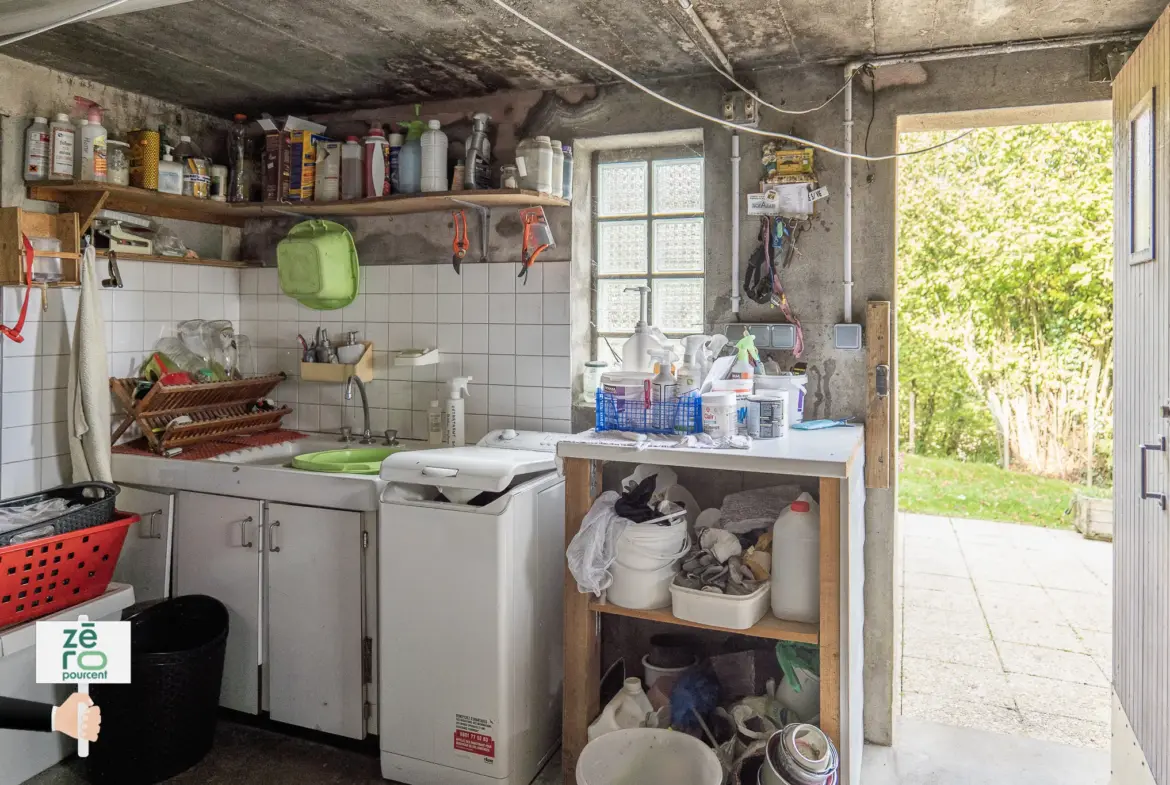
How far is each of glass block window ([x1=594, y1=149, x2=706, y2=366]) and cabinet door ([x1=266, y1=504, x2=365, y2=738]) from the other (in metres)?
1.18

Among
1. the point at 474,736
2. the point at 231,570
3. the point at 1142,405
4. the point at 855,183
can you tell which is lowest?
the point at 474,736

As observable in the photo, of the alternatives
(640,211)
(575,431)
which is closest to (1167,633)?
(575,431)

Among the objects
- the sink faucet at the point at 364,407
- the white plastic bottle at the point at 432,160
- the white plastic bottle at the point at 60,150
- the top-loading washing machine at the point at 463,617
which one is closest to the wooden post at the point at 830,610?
the top-loading washing machine at the point at 463,617

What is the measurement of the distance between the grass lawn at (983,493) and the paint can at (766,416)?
14.5 feet

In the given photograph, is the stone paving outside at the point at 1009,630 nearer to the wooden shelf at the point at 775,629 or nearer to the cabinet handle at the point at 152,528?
the wooden shelf at the point at 775,629

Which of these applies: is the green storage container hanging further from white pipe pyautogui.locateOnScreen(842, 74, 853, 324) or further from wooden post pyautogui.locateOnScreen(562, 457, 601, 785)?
white pipe pyautogui.locateOnScreen(842, 74, 853, 324)

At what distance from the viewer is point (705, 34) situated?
7.46 ft

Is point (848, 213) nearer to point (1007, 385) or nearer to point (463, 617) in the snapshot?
point (463, 617)

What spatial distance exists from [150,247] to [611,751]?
7.97 ft

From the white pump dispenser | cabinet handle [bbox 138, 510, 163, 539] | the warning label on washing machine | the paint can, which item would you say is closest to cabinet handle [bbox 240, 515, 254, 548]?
cabinet handle [bbox 138, 510, 163, 539]

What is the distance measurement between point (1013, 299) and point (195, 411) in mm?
6263

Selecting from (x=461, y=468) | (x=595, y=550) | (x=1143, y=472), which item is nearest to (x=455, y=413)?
(x=461, y=468)

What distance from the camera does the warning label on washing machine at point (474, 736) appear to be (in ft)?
7.23

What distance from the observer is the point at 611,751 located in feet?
6.62
